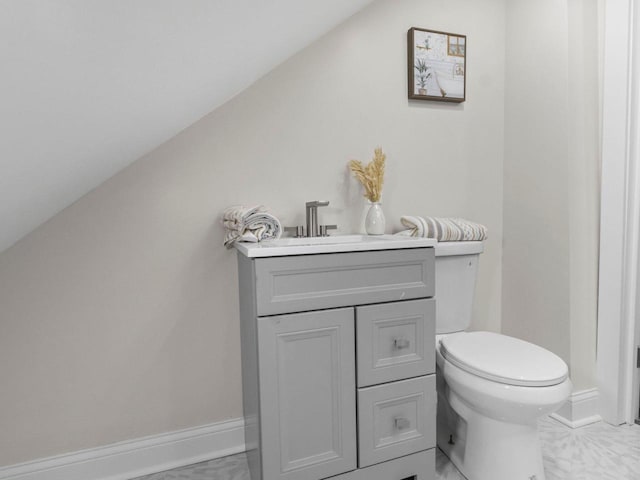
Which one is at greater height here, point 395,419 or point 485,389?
point 485,389

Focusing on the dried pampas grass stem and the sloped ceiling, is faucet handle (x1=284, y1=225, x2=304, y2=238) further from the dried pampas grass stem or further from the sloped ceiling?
the sloped ceiling

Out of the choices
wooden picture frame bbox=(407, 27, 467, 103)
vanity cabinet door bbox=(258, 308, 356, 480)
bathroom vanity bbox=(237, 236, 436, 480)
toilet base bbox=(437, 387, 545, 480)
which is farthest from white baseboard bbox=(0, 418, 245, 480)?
wooden picture frame bbox=(407, 27, 467, 103)

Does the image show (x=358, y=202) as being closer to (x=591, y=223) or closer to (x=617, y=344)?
(x=591, y=223)

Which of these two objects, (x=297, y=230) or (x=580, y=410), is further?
(x=580, y=410)

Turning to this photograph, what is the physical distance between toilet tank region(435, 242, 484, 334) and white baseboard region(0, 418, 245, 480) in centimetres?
96

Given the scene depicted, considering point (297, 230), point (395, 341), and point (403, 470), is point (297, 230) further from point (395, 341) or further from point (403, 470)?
point (403, 470)

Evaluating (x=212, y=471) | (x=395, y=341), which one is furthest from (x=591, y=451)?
(x=212, y=471)

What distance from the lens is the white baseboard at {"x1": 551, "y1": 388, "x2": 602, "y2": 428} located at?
6.30ft

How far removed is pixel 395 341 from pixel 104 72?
3.82 ft

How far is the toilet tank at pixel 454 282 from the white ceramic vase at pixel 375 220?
25 cm

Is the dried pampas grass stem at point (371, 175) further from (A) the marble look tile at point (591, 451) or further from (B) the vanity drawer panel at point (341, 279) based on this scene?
(A) the marble look tile at point (591, 451)

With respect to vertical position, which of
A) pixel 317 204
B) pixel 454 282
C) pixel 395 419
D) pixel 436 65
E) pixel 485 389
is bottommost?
pixel 395 419

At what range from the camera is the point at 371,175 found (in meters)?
1.86

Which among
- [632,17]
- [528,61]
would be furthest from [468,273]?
[632,17]
